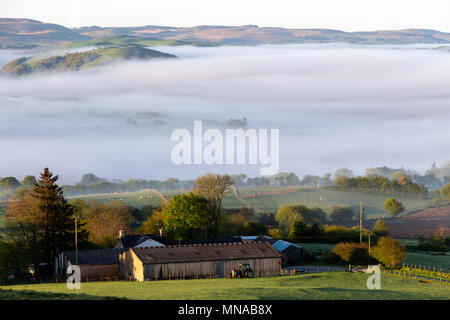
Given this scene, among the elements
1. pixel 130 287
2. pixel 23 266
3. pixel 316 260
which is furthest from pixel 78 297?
pixel 316 260

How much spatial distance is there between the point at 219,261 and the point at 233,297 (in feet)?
74.8

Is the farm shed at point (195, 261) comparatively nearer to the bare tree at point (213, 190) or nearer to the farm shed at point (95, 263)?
the farm shed at point (95, 263)

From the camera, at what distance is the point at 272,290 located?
147 ft

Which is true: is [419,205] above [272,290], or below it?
below

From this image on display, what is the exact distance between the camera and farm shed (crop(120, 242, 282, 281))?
60.8 metres

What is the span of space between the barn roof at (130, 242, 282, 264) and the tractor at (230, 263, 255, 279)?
7.60ft

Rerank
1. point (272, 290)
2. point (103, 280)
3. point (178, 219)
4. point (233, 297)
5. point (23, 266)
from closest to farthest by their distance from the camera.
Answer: point (233, 297)
point (272, 290)
point (103, 280)
point (23, 266)
point (178, 219)

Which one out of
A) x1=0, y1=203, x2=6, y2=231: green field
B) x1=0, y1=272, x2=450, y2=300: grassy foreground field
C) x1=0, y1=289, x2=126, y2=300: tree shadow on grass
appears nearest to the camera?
x1=0, y1=289, x2=126, y2=300: tree shadow on grass

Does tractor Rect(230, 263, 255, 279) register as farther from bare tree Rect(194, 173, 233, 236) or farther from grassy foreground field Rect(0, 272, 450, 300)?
bare tree Rect(194, 173, 233, 236)

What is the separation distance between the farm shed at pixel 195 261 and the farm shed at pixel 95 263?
0.98 m

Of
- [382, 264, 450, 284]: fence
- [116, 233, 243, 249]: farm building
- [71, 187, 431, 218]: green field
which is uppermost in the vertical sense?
[116, 233, 243, 249]: farm building

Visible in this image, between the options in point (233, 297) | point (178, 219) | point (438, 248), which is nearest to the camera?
point (233, 297)
